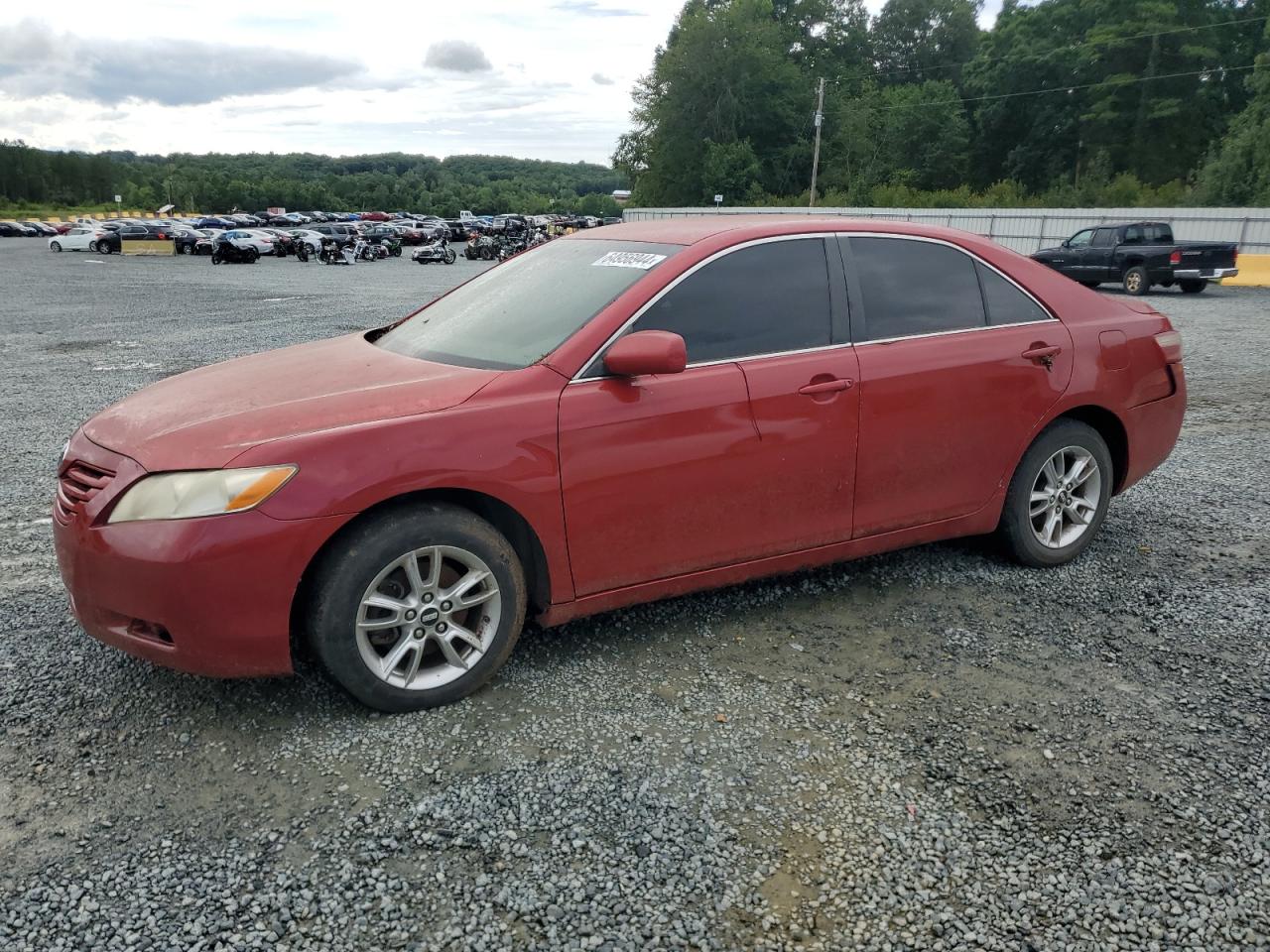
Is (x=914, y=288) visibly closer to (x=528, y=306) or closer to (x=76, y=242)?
(x=528, y=306)

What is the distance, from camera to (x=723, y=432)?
11.8 feet

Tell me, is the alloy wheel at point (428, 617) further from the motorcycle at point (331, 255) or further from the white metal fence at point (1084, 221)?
the motorcycle at point (331, 255)

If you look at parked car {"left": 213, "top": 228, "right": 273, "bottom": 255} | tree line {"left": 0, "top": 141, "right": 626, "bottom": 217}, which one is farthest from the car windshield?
tree line {"left": 0, "top": 141, "right": 626, "bottom": 217}

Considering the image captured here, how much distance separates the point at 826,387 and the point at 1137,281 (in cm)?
1918

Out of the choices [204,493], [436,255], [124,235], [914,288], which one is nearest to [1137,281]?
[914,288]

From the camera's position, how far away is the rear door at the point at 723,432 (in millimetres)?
3396

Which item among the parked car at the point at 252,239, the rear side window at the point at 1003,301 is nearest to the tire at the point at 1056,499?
the rear side window at the point at 1003,301

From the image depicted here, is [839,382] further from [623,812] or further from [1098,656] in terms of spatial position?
[623,812]

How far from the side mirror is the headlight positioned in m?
1.13

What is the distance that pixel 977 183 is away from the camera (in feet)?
248

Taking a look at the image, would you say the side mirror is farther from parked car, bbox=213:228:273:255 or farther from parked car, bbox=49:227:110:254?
parked car, bbox=49:227:110:254

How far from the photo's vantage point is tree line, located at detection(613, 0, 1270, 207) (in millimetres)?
62656

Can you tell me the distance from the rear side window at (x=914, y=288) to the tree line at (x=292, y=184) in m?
90.1

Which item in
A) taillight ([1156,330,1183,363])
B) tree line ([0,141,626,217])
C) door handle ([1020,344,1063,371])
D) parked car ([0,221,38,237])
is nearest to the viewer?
door handle ([1020,344,1063,371])
